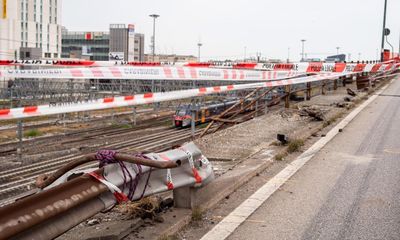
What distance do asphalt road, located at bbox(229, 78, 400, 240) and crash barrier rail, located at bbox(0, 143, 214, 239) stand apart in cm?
82

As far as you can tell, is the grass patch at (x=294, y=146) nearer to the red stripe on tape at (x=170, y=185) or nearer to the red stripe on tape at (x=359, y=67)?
the red stripe on tape at (x=170, y=185)

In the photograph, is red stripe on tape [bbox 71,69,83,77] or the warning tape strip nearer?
red stripe on tape [bbox 71,69,83,77]

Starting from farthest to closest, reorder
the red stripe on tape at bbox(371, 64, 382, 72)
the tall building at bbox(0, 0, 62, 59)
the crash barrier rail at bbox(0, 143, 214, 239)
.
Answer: the tall building at bbox(0, 0, 62, 59) → the red stripe on tape at bbox(371, 64, 382, 72) → the crash barrier rail at bbox(0, 143, 214, 239)

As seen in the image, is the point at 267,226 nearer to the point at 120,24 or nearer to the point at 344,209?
the point at 344,209

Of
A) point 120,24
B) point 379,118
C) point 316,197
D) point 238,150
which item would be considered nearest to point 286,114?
point 379,118

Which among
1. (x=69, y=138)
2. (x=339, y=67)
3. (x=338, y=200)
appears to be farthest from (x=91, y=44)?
(x=338, y=200)

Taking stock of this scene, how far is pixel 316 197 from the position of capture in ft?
20.4

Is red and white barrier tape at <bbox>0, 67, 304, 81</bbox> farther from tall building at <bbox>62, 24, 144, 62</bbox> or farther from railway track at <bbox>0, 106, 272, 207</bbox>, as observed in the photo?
tall building at <bbox>62, 24, 144, 62</bbox>

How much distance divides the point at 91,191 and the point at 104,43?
133298 mm

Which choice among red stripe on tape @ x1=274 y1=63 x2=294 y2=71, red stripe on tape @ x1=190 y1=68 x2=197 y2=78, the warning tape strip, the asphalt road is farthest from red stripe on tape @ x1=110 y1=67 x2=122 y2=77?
red stripe on tape @ x1=274 y1=63 x2=294 y2=71

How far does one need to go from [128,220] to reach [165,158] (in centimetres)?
77

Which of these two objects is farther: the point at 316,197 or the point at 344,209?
the point at 316,197

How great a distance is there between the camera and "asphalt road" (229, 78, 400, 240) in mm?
4996

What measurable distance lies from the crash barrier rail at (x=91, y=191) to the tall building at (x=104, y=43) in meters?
104
